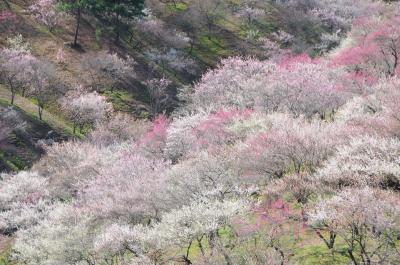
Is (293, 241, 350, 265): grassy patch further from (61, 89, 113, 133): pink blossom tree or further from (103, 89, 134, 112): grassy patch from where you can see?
(103, 89, 134, 112): grassy patch

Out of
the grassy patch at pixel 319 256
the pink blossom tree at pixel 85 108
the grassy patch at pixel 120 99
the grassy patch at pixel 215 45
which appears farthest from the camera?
the grassy patch at pixel 215 45

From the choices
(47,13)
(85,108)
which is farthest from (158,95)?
(47,13)

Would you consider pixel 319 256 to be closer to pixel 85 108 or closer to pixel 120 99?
pixel 85 108

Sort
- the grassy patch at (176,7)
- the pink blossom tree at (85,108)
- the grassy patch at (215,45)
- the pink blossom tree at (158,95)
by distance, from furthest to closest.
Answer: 1. the grassy patch at (176,7)
2. the grassy patch at (215,45)
3. the pink blossom tree at (158,95)
4. the pink blossom tree at (85,108)

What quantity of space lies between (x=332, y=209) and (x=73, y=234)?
19.7 metres

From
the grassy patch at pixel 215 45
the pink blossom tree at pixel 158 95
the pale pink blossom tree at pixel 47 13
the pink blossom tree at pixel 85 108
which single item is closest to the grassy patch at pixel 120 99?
the pink blossom tree at pixel 85 108

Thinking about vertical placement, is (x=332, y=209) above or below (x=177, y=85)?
above

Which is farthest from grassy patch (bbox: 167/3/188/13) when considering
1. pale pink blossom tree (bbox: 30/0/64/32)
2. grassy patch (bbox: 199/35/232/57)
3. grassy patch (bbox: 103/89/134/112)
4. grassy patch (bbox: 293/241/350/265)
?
grassy patch (bbox: 293/241/350/265)

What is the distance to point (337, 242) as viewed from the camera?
27.1 meters

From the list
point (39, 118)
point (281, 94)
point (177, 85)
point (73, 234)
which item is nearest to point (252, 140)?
point (73, 234)

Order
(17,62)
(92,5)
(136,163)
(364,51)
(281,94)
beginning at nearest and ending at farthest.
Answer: (136,163)
(281,94)
(364,51)
(17,62)
(92,5)

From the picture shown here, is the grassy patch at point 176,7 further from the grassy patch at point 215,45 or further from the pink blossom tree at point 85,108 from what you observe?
the pink blossom tree at point 85,108

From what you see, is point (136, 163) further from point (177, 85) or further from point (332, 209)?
point (177, 85)

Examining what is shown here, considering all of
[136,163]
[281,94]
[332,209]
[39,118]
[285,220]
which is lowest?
[39,118]
